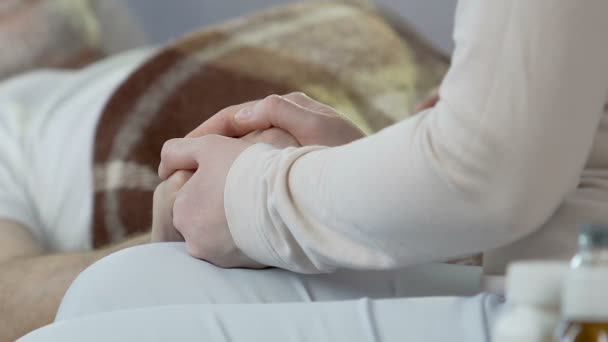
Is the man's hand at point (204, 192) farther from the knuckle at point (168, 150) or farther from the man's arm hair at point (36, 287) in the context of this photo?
the man's arm hair at point (36, 287)

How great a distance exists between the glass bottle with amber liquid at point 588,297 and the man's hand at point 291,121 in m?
0.43

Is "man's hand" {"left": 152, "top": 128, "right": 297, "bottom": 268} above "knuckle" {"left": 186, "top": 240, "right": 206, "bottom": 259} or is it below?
above

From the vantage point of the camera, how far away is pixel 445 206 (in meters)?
0.57

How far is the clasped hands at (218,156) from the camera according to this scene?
0.75 metres

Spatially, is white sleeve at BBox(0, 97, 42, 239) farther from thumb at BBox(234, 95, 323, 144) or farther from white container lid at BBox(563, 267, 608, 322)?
white container lid at BBox(563, 267, 608, 322)

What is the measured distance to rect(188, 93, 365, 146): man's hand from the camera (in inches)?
32.7

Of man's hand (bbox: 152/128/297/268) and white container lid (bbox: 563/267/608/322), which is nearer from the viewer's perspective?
white container lid (bbox: 563/267/608/322)

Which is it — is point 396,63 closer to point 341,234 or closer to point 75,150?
point 75,150

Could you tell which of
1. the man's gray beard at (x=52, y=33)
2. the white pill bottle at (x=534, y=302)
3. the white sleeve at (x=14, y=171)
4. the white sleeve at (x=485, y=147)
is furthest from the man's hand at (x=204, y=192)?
the man's gray beard at (x=52, y=33)

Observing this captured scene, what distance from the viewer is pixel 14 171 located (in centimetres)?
170

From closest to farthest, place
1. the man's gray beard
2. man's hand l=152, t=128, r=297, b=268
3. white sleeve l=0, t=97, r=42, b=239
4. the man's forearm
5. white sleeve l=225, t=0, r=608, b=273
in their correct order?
white sleeve l=225, t=0, r=608, b=273 → man's hand l=152, t=128, r=297, b=268 → the man's forearm → white sleeve l=0, t=97, r=42, b=239 → the man's gray beard

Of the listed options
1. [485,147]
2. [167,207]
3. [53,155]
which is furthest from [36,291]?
[485,147]

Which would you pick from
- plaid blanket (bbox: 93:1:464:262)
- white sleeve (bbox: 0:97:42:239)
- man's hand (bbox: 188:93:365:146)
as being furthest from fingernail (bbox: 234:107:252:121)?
white sleeve (bbox: 0:97:42:239)

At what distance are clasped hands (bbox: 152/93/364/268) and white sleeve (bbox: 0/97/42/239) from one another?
76 centimetres
